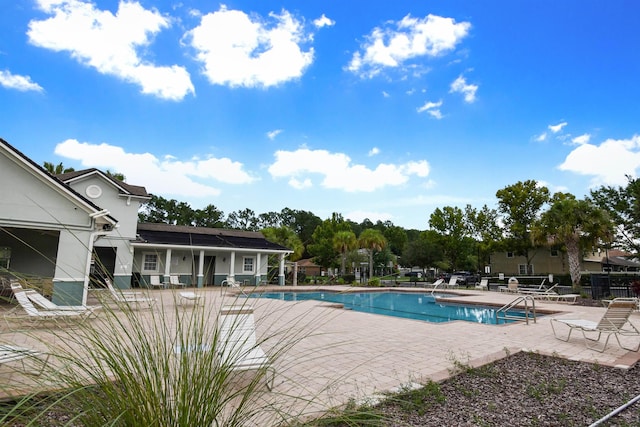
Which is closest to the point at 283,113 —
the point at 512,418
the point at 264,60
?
the point at 264,60

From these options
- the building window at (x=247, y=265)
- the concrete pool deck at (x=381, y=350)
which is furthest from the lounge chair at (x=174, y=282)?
the building window at (x=247, y=265)

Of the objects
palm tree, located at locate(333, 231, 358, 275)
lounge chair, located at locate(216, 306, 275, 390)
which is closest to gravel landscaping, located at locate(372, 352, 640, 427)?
lounge chair, located at locate(216, 306, 275, 390)

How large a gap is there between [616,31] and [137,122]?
20.4 meters

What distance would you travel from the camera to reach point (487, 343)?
248 inches

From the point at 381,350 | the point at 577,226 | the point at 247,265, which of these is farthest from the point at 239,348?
the point at 577,226

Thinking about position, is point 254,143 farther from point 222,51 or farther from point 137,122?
point 222,51

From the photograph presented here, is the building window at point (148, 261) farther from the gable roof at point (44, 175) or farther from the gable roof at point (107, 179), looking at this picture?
the gable roof at point (44, 175)

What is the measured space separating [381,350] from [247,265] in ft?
63.6

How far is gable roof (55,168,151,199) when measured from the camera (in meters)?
17.9

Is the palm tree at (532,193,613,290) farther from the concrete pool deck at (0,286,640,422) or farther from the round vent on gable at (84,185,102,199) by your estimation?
the round vent on gable at (84,185,102,199)

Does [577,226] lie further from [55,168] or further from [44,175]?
[55,168]

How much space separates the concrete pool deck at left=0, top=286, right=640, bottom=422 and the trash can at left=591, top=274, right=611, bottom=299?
745 cm

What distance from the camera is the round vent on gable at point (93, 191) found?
1834cm

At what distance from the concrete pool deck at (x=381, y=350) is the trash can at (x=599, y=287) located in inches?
293
